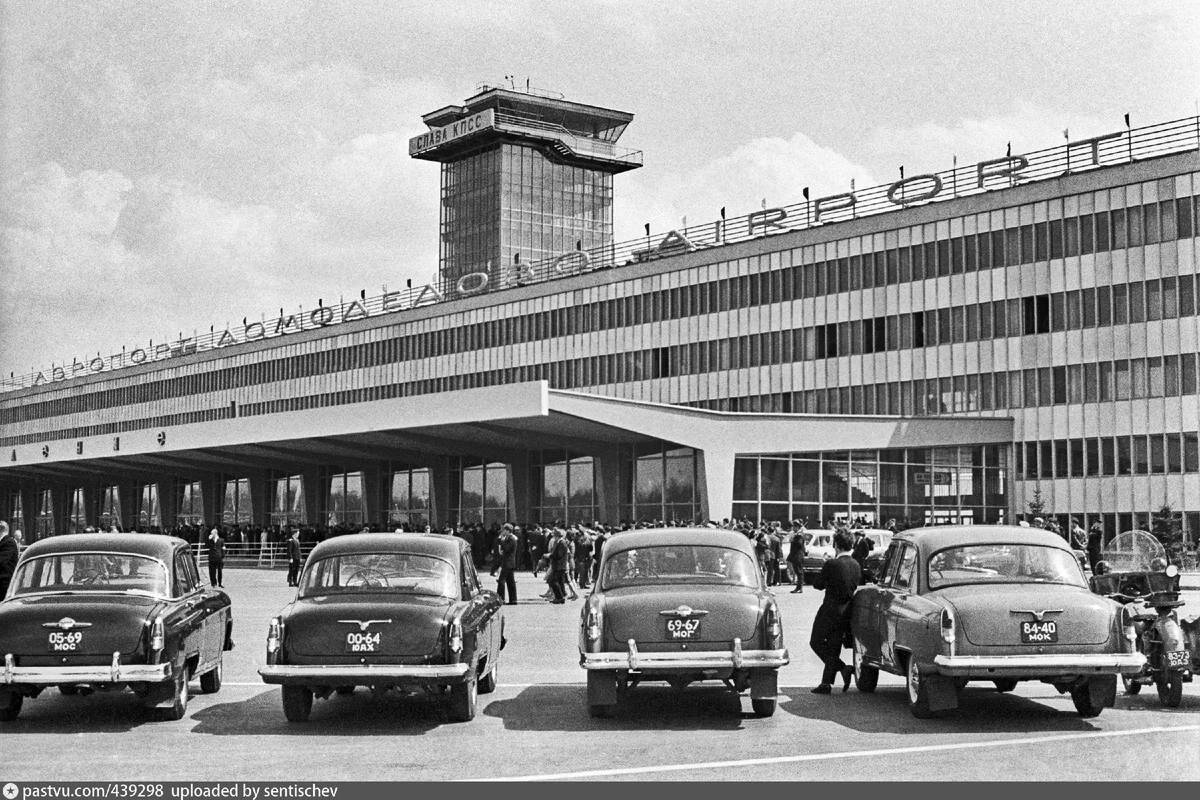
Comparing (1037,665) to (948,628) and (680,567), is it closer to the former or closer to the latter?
(948,628)

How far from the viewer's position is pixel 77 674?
41.6 ft

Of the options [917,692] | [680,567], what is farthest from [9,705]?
[917,692]

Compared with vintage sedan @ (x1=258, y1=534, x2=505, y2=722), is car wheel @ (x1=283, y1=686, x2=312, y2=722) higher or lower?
lower

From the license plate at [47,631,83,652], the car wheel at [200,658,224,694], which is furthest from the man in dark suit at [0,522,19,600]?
the license plate at [47,631,83,652]

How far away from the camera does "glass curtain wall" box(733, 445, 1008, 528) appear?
1881 inches

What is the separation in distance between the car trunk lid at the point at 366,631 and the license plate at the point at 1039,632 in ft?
16.3

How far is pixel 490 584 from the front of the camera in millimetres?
39281

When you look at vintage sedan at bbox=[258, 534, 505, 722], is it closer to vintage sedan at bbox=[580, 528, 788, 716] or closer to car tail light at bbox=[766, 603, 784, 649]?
vintage sedan at bbox=[580, 528, 788, 716]

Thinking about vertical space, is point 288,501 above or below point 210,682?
above

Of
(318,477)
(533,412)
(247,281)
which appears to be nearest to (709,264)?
(318,477)

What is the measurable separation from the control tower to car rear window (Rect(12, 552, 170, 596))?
145 metres

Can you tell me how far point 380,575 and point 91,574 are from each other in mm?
2709

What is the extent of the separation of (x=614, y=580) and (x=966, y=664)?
3.41 meters

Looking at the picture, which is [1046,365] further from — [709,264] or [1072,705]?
[1072,705]
